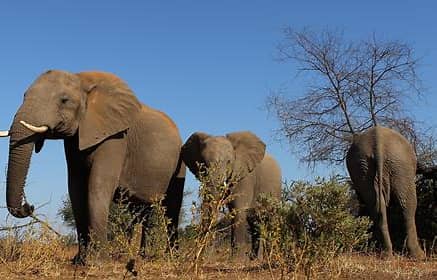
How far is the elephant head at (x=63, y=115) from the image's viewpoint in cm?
925

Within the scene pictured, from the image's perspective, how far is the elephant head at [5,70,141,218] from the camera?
9250mm

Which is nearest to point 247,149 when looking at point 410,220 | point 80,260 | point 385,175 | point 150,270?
point 385,175

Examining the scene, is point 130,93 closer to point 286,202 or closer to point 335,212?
point 286,202

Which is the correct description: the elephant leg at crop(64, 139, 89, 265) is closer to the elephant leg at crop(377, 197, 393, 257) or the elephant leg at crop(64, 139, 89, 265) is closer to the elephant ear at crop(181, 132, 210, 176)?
the elephant ear at crop(181, 132, 210, 176)

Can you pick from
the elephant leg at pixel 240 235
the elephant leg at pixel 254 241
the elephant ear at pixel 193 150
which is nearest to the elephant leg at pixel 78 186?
the elephant leg at pixel 240 235

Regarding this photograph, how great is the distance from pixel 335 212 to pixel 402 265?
2.89 metres

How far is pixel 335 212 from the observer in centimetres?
721

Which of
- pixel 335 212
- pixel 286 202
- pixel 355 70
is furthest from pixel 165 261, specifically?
pixel 355 70

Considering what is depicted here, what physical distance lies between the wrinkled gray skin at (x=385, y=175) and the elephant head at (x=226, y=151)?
2123 millimetres

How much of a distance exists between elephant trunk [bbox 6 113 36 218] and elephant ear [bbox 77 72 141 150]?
0.96 metres

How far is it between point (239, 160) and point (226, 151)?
0.60 metres

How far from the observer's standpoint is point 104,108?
35.2 feet

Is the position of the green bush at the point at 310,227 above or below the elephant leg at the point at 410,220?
below

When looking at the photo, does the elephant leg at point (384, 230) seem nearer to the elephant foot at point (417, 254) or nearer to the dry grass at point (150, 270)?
the elephant foot at point (417, 254)
